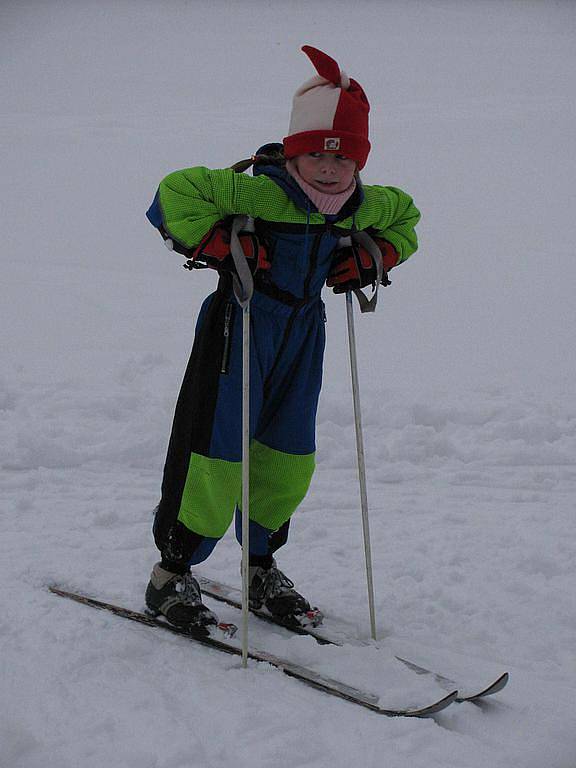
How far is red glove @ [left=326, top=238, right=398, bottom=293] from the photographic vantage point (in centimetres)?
286

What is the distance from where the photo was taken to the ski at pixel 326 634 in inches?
99.1

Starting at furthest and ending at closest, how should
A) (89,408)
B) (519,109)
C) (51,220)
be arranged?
(519,109)
(51,220)
(89,408)

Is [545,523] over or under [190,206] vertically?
under

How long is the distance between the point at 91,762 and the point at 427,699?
40.1 inches

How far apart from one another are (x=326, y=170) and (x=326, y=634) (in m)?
1.68

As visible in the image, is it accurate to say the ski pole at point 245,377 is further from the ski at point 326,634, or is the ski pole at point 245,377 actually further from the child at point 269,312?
the ski at point 326,634

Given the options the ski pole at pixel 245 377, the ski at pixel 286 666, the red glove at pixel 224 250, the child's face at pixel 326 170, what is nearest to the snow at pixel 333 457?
the ski at pixel 286 666

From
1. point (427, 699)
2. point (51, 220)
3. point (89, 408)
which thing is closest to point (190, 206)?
point (427, 699)

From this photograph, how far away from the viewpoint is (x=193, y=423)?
2.83m

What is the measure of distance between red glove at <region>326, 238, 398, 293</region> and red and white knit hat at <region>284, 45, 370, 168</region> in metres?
0.36

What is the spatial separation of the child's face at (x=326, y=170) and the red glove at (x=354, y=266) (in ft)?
0.88

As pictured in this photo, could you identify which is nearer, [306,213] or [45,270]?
[306,213]

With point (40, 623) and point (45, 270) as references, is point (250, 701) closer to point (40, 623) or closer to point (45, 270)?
point (40, 623)

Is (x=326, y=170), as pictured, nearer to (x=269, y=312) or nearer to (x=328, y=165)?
(x=328, y=165)
